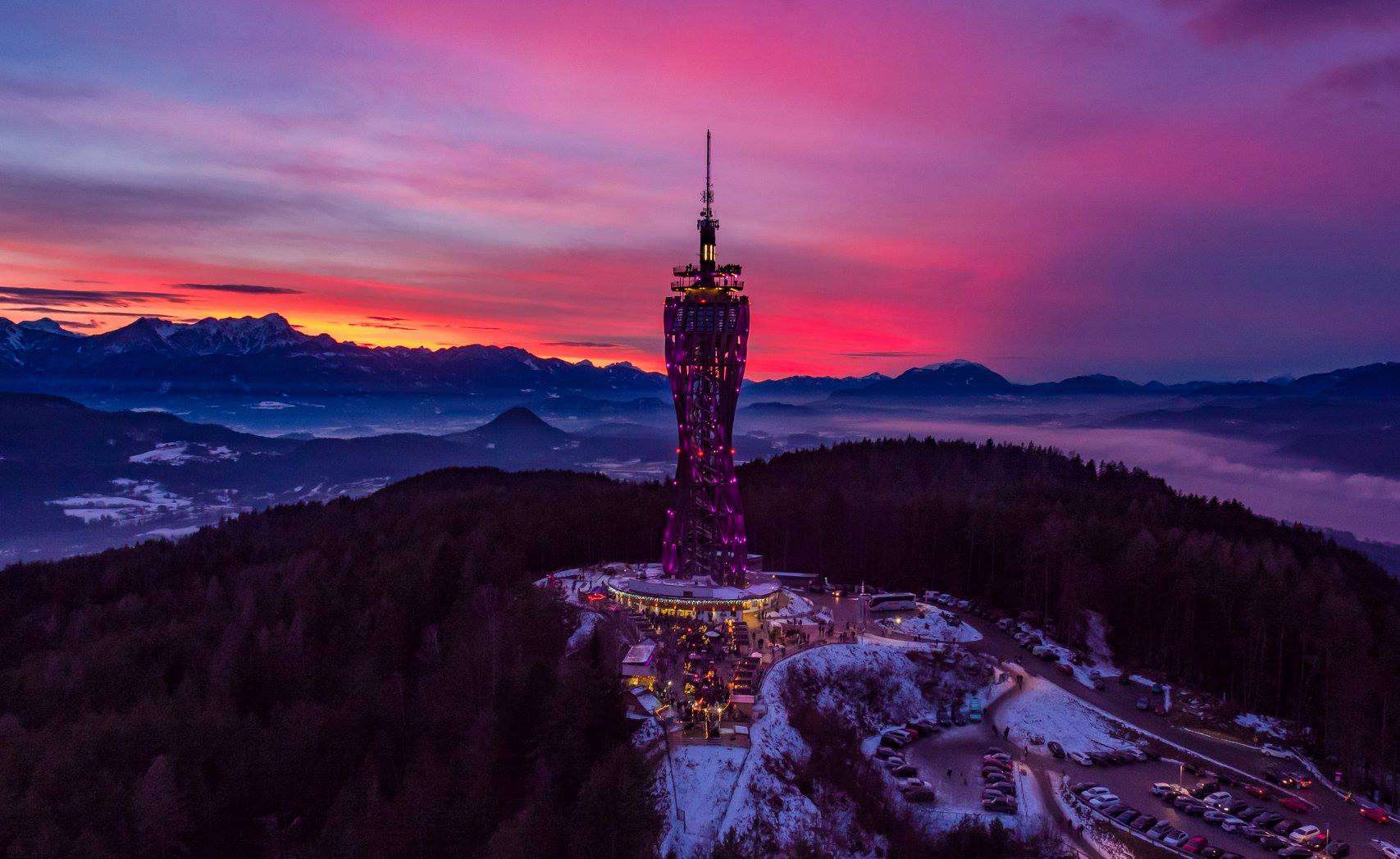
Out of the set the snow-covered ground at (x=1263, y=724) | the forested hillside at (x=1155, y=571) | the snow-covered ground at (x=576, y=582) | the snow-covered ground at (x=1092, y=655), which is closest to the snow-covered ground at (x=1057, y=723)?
the snow-covered ground at (x=1092, y=655)

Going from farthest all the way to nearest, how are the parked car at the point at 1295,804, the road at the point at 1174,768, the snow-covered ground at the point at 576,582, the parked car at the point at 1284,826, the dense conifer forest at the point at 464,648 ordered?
1. the snow-covered ground at the point at 576,582
2. the parked car at the point at 1295,804
3. the road at the point at 1174,768
4. the parked car at the point at 1284,826
5. the dense conifer forest at the point at 464,648

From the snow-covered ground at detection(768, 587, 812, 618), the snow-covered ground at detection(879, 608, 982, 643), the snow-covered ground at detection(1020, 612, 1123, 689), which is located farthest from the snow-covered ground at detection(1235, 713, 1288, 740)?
the snow-covered ground at detection(768, 587, 812, 618)

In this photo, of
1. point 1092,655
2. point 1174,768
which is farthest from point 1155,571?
point 1174,768

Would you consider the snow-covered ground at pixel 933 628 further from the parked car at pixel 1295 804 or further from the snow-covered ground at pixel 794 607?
the parked car at pixel 1295 804

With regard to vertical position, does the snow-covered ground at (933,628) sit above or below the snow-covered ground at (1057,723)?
above

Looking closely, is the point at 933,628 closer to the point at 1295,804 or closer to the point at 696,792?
the point at 1295,804

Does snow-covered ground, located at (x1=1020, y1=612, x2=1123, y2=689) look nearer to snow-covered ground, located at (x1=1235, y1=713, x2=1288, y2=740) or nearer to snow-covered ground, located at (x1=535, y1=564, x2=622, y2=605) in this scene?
snow-covered ground, located at (x1=1235, y1=713, x2=1288, y2=740)

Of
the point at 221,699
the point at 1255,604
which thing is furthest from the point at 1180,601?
the point at 221,699
